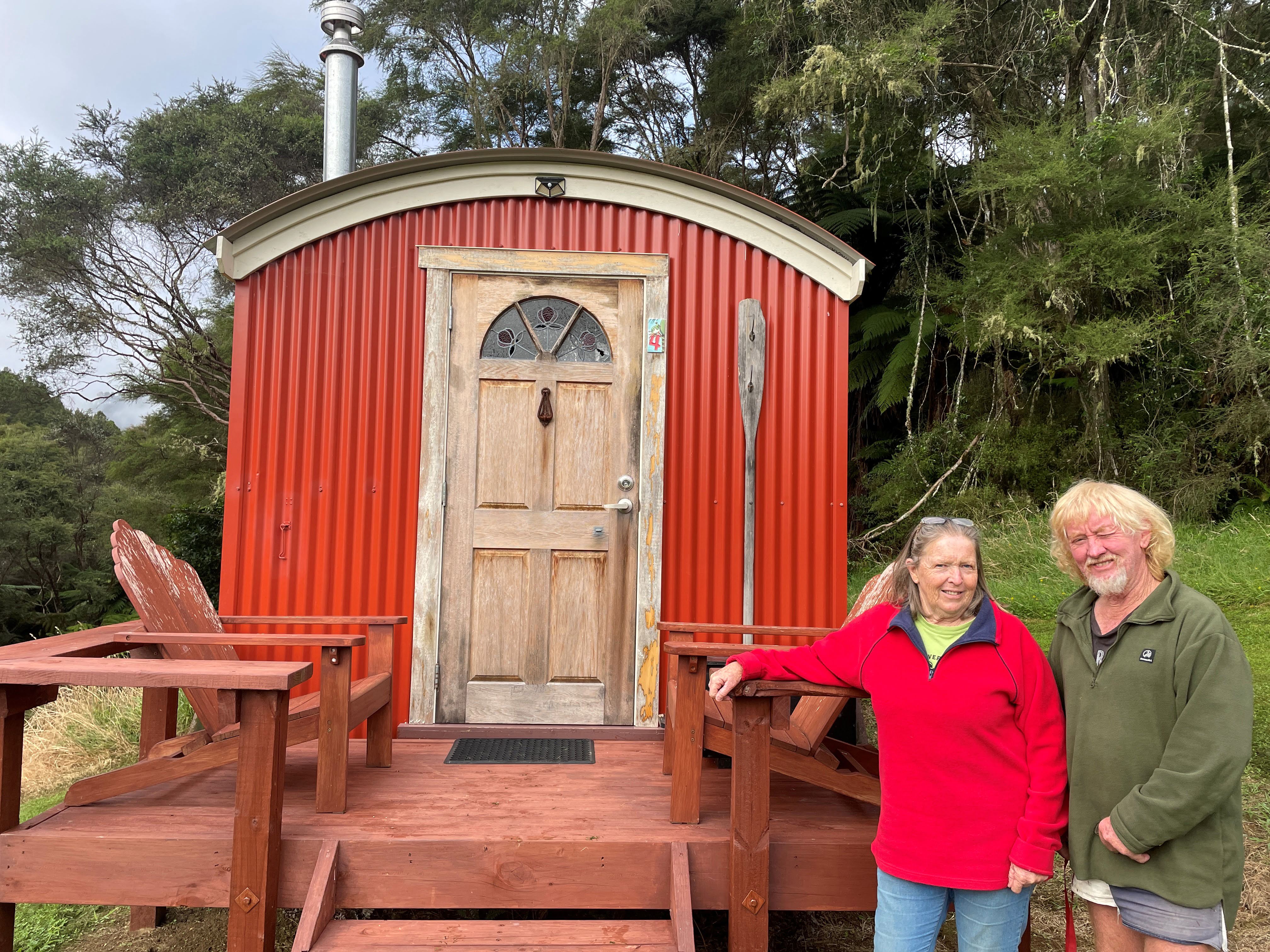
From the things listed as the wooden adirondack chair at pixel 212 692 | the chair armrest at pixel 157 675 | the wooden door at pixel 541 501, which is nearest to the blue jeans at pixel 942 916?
the chair armrest at pixel 157 675

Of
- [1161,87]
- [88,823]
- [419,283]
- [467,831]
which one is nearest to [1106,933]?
[467,831]

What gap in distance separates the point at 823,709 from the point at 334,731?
178cm

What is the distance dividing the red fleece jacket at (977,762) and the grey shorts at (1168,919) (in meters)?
0.17

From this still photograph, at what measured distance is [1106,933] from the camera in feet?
6.49

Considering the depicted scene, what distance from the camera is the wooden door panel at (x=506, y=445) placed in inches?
171

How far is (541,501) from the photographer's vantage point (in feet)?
14.2

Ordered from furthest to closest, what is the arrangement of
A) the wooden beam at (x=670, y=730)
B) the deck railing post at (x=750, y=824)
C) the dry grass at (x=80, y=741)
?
the dry grass at (x=80, y=741) < the wooden beam at (x=670, y=730) < the deck railing post at (x=750, y=824)

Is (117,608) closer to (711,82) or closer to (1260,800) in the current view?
(711,82)

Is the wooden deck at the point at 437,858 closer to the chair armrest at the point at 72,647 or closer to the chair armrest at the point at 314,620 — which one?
the chair armrest at the point at 72,647

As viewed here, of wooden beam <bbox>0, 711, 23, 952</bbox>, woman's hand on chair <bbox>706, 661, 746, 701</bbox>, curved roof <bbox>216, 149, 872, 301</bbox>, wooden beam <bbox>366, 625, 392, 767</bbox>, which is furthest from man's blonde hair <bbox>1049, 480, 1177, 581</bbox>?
wooden beam <bbox>0, 711, 23, 952</bbox>

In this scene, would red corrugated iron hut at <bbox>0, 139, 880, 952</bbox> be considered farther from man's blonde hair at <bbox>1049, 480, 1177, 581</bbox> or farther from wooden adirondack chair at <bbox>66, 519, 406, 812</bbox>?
man's blonde hair at <bbox>1049, 480, 1177, 581</bbox>

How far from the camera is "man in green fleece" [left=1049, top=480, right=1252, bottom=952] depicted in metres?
1.78

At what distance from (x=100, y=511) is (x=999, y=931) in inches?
744

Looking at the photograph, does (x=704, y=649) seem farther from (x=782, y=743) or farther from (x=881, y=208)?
(x=881, y=208)
